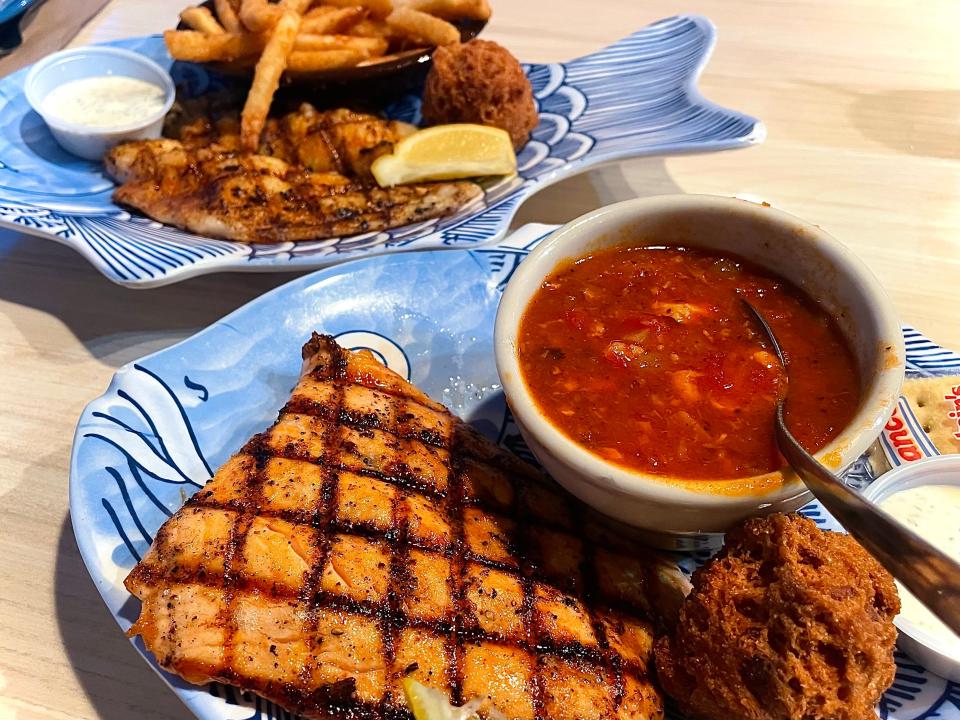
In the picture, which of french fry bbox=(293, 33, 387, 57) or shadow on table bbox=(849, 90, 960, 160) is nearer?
french fry bbox=(293, 33, 387, 57)

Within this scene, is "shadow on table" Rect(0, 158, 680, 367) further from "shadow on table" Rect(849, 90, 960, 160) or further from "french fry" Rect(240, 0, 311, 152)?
"shadow on table" Rect(849, 90, 960, 160)

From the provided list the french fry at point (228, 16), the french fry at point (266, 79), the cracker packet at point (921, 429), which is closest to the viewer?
the cracker packet at point (921, 429)

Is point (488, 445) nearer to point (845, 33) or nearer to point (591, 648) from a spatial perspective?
point (591, 648)

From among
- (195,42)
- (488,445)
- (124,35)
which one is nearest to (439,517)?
(488,445)

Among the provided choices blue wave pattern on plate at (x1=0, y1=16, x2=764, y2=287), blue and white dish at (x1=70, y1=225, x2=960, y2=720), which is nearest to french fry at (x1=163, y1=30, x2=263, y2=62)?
blue wave pattern on plate at (x1=0, y1=16, x2=764, y2=287)

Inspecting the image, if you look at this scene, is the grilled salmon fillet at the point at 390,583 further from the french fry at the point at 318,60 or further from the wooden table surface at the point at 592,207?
the french fry at the point at 318,60

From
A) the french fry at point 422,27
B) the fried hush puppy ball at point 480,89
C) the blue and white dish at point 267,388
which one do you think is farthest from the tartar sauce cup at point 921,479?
the french fry at point 422,27
